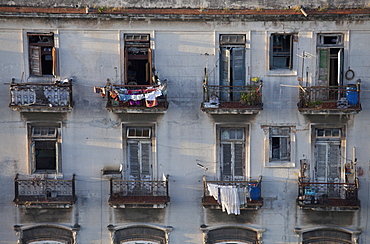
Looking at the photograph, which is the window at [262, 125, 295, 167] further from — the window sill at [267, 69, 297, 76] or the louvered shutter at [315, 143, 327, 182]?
the window sill at [267, 69, 297, 76]

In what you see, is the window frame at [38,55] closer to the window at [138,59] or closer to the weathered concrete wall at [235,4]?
the weathered concrete wall at [235,4]

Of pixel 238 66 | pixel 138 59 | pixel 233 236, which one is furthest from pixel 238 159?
pixel 138 59

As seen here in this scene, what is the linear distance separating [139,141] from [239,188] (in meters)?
3.65

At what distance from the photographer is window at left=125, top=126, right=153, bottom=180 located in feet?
68.5

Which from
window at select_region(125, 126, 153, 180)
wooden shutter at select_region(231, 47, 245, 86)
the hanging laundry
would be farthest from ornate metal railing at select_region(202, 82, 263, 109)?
the hanging laundry

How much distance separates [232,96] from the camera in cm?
2073

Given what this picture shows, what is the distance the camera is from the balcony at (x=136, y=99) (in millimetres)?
19984

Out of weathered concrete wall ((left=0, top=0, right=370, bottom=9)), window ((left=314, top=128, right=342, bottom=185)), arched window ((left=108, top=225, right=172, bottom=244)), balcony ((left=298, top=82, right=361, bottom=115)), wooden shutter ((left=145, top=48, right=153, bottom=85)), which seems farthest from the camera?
arched window ((left=108, top=225, right=172, bottom=244))

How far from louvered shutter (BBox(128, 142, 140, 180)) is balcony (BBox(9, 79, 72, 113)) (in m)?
2.41

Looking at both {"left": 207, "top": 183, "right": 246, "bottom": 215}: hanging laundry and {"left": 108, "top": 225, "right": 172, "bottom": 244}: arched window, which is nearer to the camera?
{"left": 207, "top": 183, "right": 246, "bottom": 215}: hanging laundry

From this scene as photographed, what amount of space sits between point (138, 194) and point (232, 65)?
5270 millimetres

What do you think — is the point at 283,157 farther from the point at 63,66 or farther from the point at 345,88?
the point at 63,66

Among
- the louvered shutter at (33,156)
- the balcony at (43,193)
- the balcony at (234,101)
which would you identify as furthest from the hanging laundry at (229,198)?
the louvered shutter at (33,156)

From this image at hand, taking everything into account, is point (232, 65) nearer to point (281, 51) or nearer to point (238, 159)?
point (281, 51)
